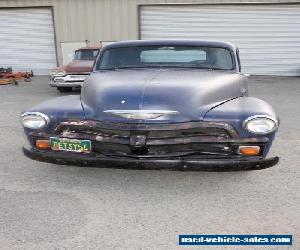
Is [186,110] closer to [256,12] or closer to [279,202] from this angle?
[279,202]

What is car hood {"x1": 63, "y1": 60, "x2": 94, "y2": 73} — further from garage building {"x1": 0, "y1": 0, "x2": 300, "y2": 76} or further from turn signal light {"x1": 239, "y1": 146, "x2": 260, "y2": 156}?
A: turn signal light {"x1": 239, "y1": 146, "x2": 260, "y2": 156}

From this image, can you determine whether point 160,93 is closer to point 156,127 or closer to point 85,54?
point 156,127

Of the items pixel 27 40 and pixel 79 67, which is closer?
pixel 79 67

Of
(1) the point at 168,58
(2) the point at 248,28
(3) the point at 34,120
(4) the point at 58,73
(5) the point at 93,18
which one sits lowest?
(4) the point at 58,73

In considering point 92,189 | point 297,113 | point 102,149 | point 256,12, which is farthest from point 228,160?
point 256,12

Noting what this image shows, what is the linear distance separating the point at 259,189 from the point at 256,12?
14.1m

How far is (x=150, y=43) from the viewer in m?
4.89

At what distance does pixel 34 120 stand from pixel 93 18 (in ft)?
45.8

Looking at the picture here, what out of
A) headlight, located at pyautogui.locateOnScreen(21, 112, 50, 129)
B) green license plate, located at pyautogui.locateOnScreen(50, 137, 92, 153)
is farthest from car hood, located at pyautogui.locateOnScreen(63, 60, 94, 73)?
green license plate, located at pyautogui.locateOnScreen(50, 137, 92, 153)

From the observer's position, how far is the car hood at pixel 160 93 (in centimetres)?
340

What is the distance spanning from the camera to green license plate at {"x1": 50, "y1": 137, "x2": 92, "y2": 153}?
338cm

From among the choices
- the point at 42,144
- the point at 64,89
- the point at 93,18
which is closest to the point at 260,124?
the point at 42,144

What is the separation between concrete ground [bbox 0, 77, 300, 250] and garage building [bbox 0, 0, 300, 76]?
12.6 meters

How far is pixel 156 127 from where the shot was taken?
130 inches
